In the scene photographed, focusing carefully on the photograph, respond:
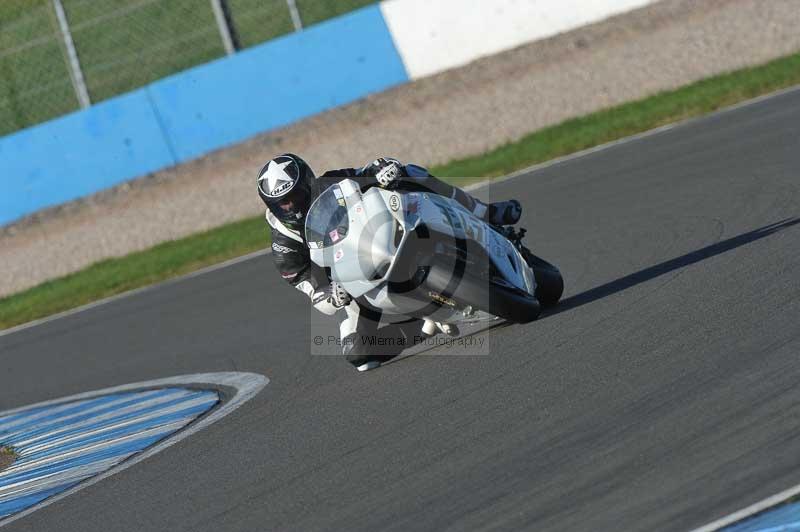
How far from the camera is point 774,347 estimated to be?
5.62 metres

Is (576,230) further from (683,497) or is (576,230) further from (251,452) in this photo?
(683,497)

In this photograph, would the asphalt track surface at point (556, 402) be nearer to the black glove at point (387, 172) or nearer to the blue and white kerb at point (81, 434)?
the blue and white kerb at point (81, 434)

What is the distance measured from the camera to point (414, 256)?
6270 millimetres

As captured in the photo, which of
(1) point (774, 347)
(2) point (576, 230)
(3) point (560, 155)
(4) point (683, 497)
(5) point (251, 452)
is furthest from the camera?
(3) point (560, 155)

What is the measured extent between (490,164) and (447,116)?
2561 mm

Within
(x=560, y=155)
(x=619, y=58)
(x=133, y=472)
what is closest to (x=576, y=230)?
(x=560, y=155)

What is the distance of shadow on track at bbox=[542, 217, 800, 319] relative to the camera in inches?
297

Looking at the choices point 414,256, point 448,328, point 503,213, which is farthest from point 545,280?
point 414,256

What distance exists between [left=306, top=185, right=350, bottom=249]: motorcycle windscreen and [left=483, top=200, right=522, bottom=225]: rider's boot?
118 cm

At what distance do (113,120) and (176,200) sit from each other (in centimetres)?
189

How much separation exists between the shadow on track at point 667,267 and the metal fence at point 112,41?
1196 cm

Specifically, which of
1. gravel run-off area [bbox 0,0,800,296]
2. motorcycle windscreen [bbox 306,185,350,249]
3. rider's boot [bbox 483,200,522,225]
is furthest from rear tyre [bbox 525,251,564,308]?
gravel run-off area [bbox 0,0,800,296]

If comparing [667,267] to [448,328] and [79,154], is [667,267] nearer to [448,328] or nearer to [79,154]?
[448,328]

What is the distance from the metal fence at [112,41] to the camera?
18797 millimetres
